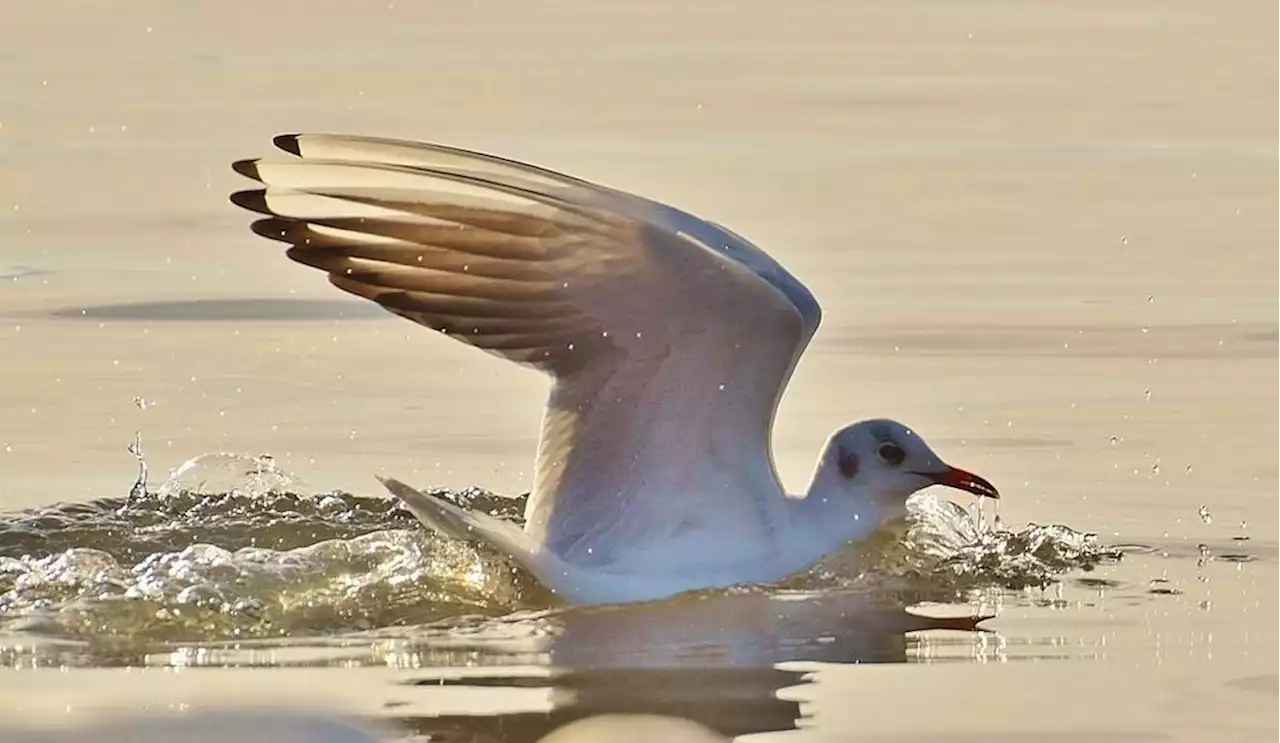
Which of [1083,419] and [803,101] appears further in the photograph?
[803,101]

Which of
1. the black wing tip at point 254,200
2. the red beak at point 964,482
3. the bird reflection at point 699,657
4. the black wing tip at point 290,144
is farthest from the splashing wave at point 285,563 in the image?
the black wing tip at point 290,144

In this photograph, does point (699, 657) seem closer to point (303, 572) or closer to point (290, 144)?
point (303, 572)

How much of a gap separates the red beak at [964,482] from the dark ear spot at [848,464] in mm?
215

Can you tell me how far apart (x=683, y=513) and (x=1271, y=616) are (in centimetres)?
163

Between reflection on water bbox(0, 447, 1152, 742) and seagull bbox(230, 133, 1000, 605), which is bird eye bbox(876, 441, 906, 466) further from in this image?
seagull bbox(230, 133, 1000, 605)

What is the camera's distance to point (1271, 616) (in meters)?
8.38

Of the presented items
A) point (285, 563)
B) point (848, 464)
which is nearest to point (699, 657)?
point (285, 563)

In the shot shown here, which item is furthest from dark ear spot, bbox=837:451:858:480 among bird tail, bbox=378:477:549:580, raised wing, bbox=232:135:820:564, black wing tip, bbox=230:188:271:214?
black wing tip, bbox=230:188:271:214

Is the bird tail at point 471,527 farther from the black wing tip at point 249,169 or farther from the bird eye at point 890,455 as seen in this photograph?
the bird eye at point 890,455

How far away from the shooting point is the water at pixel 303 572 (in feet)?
26.8

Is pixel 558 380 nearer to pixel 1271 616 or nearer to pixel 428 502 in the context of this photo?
pixel 428 502

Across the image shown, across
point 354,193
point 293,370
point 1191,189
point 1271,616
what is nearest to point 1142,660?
point 1271,616

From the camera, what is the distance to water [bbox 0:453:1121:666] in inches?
321

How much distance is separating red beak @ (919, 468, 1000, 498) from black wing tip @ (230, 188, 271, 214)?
213 centimetres
